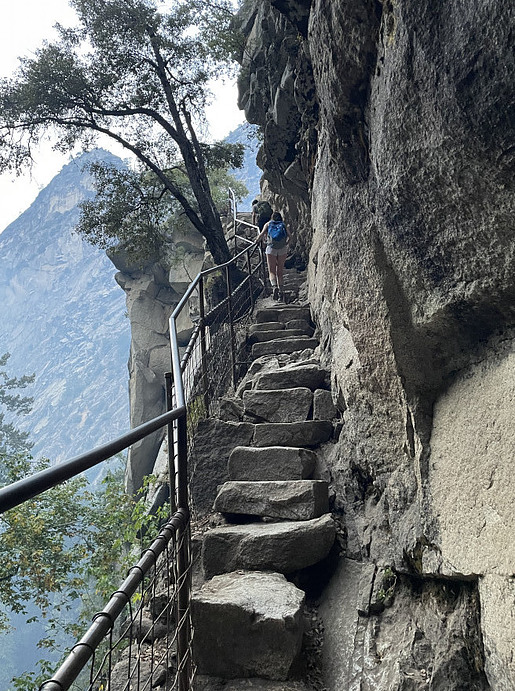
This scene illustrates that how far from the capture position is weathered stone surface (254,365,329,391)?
14.8 ft

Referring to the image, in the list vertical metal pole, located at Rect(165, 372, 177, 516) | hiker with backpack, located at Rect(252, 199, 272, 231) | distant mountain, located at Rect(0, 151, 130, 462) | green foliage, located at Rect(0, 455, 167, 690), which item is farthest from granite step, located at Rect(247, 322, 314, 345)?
distant mountain, located at Rect(0, 151, 130, 462)

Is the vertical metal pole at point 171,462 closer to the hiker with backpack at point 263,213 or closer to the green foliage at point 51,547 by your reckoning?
the green foliage at point 51,547

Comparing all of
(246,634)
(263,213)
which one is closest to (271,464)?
(246,634)

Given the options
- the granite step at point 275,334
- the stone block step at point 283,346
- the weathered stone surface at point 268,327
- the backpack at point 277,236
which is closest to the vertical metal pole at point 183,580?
the stone block step at point 283,346

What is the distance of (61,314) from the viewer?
378 ft

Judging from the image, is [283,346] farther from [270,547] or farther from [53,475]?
[53,475]

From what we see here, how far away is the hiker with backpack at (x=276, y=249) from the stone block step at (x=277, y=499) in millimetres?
5021

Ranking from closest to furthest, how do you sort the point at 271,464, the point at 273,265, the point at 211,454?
1. the point at 271,464
2. the point at 211,454
3. the point at 273,265

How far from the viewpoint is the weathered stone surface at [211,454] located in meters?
3.63

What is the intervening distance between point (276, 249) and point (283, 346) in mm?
2327

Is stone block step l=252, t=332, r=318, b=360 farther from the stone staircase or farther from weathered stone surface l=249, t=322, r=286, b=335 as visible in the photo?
the stone staircase

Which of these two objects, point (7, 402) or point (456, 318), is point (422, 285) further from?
point (7, 402)

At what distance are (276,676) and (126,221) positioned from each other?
9.44 metres

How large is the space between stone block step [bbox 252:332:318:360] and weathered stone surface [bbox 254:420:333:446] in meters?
1.89
